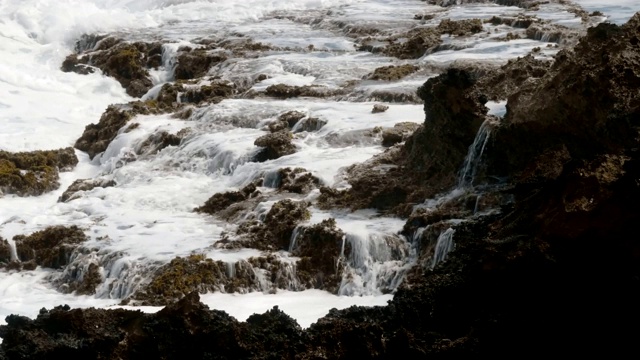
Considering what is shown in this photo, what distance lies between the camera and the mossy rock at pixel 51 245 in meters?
10.1

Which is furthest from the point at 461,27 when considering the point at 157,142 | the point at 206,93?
the point at 157,142

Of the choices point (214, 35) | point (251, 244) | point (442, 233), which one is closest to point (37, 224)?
point (251, 244)

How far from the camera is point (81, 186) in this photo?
13.0m

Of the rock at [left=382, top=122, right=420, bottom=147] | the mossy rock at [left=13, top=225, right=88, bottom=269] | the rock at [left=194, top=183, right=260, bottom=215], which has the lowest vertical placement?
the mossy rock at [left=13, top=225, right=88, bottom=269]

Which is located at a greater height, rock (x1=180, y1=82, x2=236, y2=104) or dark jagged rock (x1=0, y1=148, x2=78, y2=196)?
rock (x1=180, y1=82, x2=236, y2=104)

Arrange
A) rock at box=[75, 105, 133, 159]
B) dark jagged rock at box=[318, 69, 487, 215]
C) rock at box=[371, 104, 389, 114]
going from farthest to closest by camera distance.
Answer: rock at box=[75, 105, 133, 159] → rock at box=[371, 104, 389, 114] → dark jagged rock at box=[318, 69, 487, 215]

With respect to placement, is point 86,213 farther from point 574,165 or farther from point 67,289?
A: point 574,165

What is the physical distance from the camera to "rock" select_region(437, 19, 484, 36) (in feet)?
64.1

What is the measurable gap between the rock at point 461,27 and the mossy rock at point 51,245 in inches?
459

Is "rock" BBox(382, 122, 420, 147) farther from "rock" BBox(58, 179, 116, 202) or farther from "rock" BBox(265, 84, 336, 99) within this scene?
"rock" BBox(58, 179, 116, 202)

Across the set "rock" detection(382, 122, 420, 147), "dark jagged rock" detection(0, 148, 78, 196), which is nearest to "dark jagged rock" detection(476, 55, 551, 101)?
"rock" detection(382, 122, 420, 147)

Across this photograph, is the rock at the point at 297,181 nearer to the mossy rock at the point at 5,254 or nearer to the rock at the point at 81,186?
the rock at the point at 81,186

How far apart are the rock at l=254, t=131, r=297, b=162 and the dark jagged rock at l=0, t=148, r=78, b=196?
3873 millimetres

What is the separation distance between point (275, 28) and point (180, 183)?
13752 mm
